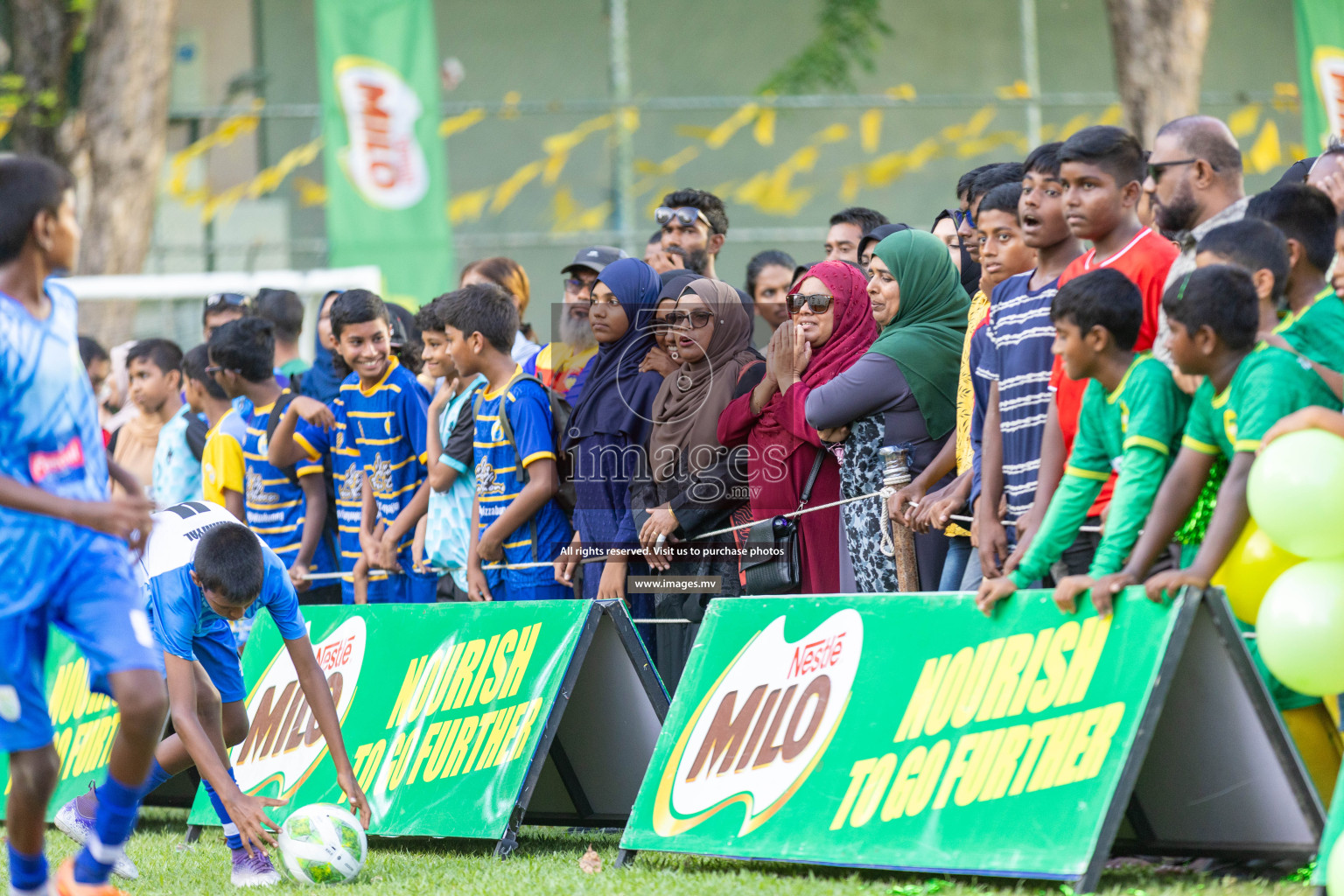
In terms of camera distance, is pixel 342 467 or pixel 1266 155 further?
pixel 1266 155

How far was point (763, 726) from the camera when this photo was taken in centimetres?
544

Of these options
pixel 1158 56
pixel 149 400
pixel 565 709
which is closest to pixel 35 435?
pixel 565 709

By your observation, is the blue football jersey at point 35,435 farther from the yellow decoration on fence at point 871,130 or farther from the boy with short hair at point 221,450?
the yellow decoration on fence at point 871,130

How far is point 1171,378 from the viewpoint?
15.6 feet

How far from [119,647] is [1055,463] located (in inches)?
123

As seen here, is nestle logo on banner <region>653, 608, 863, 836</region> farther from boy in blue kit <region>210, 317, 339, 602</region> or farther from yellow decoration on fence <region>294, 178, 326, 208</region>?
yellow decoration on fence <region>294, 178, 326, 208</region>

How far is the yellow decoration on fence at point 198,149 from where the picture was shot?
59.1 feet

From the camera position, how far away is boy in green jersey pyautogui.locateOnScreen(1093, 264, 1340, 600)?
4430mm

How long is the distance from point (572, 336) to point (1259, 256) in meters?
4.17

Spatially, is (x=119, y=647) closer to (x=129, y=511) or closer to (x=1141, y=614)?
(x=129, y=511)

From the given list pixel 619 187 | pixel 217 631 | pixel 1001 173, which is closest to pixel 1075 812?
pixel 1001 173

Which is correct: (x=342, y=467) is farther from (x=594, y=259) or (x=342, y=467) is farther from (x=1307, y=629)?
(x=1307, y=629)

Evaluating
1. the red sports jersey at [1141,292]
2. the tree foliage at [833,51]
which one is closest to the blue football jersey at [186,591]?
the red sports jersey at [1141,292]

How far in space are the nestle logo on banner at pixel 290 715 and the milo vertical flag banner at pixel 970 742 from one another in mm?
1791
